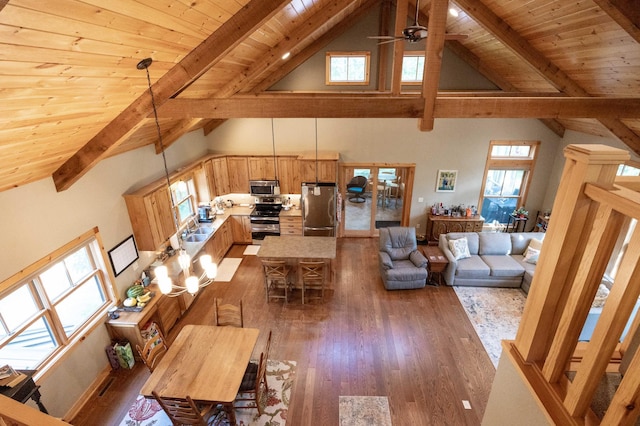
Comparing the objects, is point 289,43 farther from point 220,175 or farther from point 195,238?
point 195,238

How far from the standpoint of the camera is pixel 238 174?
7.80 metres

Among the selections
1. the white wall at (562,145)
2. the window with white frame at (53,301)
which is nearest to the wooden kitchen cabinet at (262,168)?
the window with white frame at (53,301)

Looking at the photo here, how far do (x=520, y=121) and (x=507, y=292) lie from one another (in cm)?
404

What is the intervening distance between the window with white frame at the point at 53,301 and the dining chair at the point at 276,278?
95.5 inches

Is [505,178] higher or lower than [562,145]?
lower

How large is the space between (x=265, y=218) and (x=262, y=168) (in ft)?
4.10

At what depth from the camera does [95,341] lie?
14.0 feet

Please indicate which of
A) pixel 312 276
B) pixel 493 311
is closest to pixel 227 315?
pixel 312 276

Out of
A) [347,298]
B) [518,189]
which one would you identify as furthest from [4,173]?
[518,189]

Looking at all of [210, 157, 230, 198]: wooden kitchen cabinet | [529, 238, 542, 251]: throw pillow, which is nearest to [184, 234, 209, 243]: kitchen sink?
[210, 157, 230, 198]: wooden kitchen cabinet

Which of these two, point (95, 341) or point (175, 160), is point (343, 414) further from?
point (175, 160)

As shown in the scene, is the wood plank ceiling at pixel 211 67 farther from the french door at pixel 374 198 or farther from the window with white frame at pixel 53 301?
the french door at pixel 374 198

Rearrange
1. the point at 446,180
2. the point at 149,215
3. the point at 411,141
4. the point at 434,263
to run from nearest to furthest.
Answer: the point at 149,215, the point at 434,263, the point at 411,141, the point at 446,180

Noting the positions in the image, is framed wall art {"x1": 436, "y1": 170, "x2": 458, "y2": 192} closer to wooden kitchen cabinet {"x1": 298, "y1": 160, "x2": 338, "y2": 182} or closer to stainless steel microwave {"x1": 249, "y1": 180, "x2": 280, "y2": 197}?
wooden kitchen cabinet {"x1": 298, "y1": 160, "x2": 338, "y2": 182}
